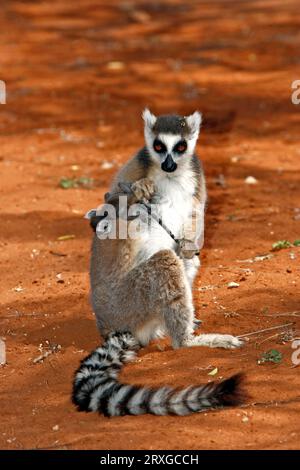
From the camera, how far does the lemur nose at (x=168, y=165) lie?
6.64 meters

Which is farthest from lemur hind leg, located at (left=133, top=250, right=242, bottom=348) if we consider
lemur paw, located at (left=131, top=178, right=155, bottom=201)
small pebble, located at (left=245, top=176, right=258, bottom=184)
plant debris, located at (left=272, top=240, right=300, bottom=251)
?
small pebble, located at (left=245, top=176, right=258, bottom=184)

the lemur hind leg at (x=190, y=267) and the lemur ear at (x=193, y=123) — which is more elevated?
the lemur ear at (x=193, y=123)

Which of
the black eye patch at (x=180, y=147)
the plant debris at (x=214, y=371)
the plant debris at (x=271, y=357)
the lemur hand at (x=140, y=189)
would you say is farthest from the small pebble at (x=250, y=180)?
the plant debris at (x=214, y=371)

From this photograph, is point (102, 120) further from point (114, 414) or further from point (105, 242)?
point (114, 414)

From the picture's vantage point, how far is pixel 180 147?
6895 millimetres

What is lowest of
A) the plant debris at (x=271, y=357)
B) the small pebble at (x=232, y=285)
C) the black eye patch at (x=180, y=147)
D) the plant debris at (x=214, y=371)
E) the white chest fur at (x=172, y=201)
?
the plant debris at (x=214, y=371)

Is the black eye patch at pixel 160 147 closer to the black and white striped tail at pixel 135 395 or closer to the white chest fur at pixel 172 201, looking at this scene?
the white chest fur at pixel 172 201

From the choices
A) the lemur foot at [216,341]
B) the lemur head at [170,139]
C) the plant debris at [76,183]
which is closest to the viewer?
the lemur foot at [216,341]

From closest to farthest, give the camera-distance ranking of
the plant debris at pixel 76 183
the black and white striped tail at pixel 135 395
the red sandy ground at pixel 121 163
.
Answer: the black and white striped tail at pixel 135 395
the red sandy ground at pixel 121 163
the plant debris at pixel 76 183

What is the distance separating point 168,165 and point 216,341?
1.42 meters

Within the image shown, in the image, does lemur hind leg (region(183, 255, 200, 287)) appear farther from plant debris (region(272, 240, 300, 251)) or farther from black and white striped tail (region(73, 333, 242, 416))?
plant debris (region(272, 240, 300, 251))

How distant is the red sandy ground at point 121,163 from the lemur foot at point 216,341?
0.25ft

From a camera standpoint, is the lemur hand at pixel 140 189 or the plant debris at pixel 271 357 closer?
the plant debris at pixel 271 357

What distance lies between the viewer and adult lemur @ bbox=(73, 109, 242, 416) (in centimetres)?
511
